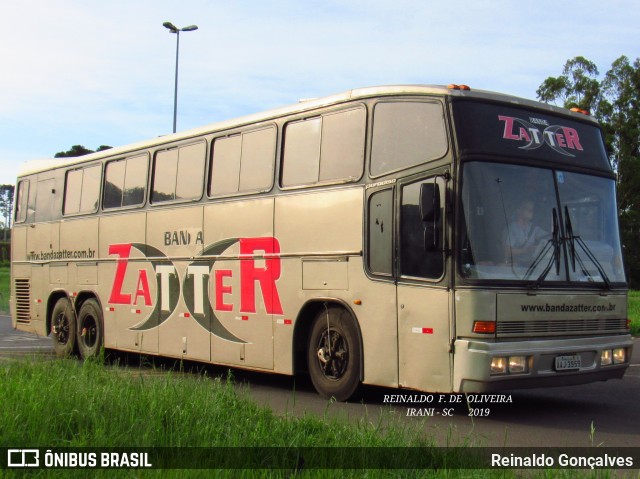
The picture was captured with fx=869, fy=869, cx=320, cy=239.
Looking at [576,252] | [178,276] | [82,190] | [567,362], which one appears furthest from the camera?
[82,190]

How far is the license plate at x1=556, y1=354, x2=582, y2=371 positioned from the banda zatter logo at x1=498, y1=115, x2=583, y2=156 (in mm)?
2348

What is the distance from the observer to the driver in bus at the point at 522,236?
9.16 meters

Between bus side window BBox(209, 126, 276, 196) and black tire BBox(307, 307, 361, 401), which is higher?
bus side window BBox(209, 126, 276, 196)

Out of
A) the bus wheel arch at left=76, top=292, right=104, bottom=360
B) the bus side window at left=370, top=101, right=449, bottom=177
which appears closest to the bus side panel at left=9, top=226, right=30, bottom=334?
the bus wheel arch at left=76, top=292, right=104, bottom=360

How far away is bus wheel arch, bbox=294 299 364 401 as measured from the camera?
34.1 feet

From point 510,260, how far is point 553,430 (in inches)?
70.3

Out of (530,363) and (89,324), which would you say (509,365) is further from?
(89,324)

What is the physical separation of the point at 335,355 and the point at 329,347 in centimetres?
15

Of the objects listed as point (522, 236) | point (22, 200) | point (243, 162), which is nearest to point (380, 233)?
point (522, 236)

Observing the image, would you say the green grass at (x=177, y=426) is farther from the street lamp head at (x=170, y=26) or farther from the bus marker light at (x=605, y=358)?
the street lamp head at (x=170, y=26)

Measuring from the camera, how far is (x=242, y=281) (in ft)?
40.6

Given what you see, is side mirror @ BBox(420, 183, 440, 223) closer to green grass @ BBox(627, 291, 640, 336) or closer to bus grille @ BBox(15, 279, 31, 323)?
bus grille @ BBox(15, 279, 31, 323)

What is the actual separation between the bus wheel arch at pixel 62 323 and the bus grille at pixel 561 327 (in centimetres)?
1013

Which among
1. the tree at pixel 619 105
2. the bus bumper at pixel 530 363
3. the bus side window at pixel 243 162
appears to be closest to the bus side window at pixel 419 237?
the bus bumper at pixel 530 363
